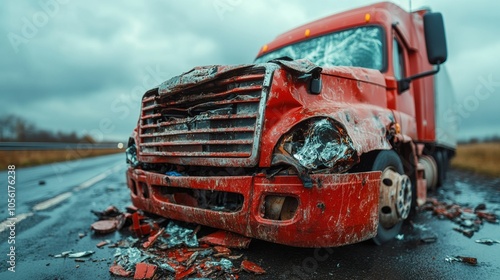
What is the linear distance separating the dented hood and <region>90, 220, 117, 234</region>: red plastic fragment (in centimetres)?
159

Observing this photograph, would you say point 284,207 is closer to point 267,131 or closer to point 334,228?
point 334,228

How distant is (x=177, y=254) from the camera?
8.69ft

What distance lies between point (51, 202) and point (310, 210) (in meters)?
4.37

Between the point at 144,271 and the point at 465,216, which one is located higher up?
the point at 144,271

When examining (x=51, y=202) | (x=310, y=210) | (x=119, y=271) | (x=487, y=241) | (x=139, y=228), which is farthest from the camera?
(x=51, y=202)

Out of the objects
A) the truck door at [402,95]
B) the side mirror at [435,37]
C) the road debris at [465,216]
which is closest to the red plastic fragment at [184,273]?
the truck door at [402,95]

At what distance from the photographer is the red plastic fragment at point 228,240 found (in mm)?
2652

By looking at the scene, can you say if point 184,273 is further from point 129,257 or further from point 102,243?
point 102,243

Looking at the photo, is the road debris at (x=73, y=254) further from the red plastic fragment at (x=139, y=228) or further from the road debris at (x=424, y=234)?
the road debris at (x=424, y=234)

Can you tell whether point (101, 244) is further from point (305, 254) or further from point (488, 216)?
point (488, 216)

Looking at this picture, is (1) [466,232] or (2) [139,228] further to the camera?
(1) [466,232]

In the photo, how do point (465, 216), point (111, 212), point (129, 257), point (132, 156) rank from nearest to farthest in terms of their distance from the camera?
point (129, 257)
point (132, 156)
point (111, 212)
point (465, 216)

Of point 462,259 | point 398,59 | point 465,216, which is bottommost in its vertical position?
point 465,216

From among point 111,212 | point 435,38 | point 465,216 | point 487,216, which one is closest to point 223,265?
point 111,212
